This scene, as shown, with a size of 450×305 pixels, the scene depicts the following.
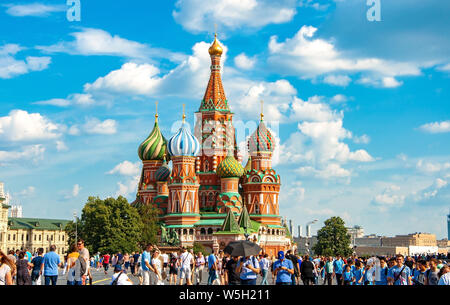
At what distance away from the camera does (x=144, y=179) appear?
9244 cm

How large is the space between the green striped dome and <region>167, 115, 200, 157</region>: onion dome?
26.9ft

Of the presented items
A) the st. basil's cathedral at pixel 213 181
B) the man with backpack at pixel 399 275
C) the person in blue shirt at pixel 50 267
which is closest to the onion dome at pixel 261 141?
the st. basil's cathedral at pixel 213 181

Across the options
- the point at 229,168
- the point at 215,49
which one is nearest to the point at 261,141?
the point at 229,168

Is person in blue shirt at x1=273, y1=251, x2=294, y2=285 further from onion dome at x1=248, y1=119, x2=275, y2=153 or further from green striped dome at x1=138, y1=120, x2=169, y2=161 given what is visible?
green striped dome at x1=138, y1=120, x2=169, y2=161

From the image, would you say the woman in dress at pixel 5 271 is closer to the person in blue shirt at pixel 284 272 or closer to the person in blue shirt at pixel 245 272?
the person in blue shirt at pixel 245 272

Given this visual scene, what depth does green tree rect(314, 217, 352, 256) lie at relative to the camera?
98.0 metres

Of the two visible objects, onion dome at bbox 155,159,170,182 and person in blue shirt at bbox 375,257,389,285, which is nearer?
person in blue shirt at bbox 375,257,389,285

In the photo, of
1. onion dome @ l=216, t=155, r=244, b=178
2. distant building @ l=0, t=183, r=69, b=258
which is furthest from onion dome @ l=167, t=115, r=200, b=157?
distant building @ l=0, t=183, r=69, b=258

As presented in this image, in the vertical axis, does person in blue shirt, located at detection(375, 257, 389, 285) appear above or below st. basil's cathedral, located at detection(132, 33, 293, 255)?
below

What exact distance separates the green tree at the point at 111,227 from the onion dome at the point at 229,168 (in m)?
13.8

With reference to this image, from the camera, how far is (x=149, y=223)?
81.9 meters

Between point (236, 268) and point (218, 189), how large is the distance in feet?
228

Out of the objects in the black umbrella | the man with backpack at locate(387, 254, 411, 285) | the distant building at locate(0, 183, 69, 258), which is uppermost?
the distant building at locate(0, 183, 69, 258)
